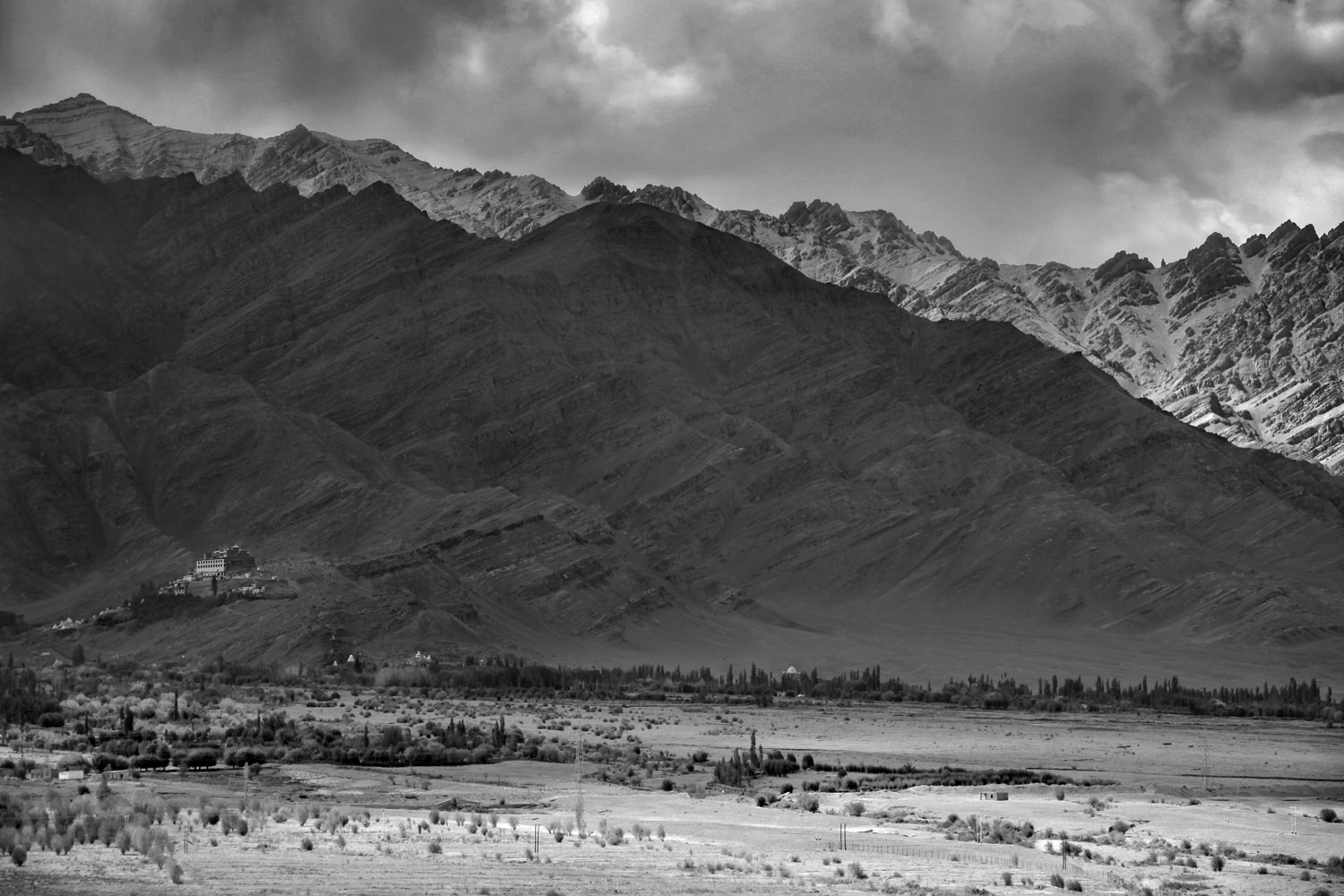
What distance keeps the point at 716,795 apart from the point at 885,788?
8.51 meters

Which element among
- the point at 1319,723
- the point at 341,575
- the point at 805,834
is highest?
the point at 341,575

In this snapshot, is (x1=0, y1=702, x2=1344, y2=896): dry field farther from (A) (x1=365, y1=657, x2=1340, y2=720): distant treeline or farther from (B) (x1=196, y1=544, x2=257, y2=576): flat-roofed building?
(B) (x1=196, y1=544, x2=257, y2=576): flat-roofed building

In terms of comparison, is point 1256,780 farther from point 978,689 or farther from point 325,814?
point 978,689

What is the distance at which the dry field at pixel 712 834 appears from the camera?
46500mm

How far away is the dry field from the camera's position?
46500mm

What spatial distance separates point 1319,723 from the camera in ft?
497

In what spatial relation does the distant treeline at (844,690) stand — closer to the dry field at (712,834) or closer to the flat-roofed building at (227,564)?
the flat-roofed building at (227,564)

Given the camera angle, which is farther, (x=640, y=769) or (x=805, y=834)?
(x=640, y=769)

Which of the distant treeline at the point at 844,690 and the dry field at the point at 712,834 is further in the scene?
the distant treeline at the point at 844,690

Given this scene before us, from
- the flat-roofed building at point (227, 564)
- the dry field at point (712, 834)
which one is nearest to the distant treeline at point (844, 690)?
the flat-roofed building at point (227, 564)

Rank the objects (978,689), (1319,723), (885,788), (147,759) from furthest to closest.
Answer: (978,689), (1319,723), (885,788), (147,759)

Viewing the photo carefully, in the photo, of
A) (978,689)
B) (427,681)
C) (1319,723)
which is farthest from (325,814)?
(978,689)

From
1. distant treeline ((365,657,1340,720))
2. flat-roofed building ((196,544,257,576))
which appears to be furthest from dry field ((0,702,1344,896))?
flat-roofed building ((196,544,257,576))

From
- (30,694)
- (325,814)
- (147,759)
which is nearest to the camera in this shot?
(325,814)
